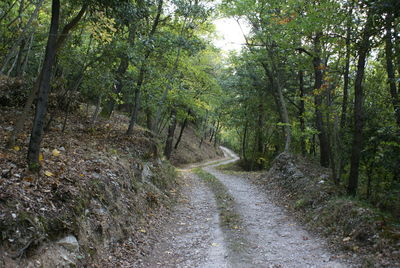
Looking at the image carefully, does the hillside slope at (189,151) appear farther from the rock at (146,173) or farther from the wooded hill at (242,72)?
the rock at (146,173)

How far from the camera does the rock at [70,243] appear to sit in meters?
5.10

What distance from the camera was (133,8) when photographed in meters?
6.53

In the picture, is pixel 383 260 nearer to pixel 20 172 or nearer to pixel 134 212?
pixel 134 212

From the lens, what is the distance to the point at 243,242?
760cm

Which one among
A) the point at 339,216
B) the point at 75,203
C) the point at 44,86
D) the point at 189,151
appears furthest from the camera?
the point at 189,151

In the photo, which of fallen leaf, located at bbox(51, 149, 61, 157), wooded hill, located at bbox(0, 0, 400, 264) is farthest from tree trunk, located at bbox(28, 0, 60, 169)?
fallen leaf, located at bbox(51, 149, 61, 157)

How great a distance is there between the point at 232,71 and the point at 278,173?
9.46 metres

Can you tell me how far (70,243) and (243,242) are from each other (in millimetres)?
4320

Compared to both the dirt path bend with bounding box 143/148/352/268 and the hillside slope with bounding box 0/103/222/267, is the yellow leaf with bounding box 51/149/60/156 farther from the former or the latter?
the dirt path bend with bounding box 143/148/352/268

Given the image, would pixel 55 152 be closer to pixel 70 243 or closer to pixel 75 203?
pixel 75 203

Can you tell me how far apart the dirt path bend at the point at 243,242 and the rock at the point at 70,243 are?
182cm

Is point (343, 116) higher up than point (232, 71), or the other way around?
point (232, 71)

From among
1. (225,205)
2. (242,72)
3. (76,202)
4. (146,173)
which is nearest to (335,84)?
(225,205)

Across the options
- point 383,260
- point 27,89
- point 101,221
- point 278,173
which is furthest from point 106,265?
point 278,173
